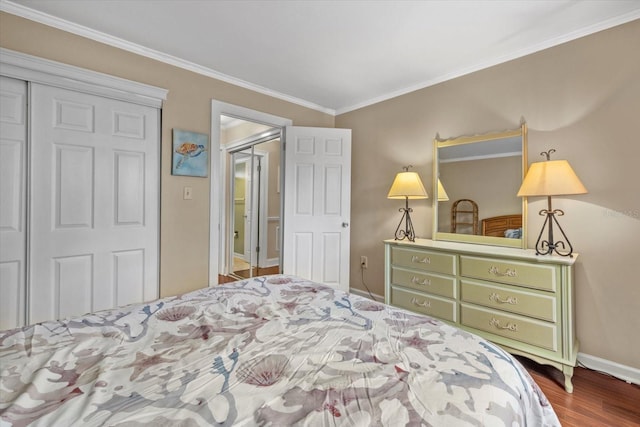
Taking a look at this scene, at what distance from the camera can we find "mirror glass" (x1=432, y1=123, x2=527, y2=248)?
2350 mm

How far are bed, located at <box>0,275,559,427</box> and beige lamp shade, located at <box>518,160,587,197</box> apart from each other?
55.4 inches

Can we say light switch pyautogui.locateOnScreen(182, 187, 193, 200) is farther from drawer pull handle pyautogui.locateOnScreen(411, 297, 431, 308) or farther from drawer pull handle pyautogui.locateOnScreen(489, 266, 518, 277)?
drawer pull handle pyautogui.locateOnScreen(489, 266, 518, 277)

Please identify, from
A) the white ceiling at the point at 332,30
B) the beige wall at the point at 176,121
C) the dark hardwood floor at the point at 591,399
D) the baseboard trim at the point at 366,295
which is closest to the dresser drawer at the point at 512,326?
the dark hardwood floor at the point at 591,399

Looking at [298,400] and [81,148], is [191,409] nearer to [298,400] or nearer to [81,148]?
[298,400]

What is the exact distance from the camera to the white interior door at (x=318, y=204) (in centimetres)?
326

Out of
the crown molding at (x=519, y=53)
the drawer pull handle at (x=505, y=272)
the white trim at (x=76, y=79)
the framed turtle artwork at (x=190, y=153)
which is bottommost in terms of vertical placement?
the drawer pull handle at (x=505, y=272)

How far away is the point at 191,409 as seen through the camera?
0.67 m

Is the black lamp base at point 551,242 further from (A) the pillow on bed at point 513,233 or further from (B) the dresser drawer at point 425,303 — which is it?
(B) the dresser drawer at point 425,303

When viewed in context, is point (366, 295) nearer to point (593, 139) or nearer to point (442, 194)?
point (442, 194)

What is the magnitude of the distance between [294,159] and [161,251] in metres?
1.61

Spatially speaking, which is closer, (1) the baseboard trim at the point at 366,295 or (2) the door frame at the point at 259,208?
(1) the baseboard trim at the point at 366,295

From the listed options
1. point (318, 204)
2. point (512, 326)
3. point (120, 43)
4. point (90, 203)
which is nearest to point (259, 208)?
point (318, 204)

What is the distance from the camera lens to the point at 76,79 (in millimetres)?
2045

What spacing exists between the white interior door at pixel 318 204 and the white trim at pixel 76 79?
138cm
